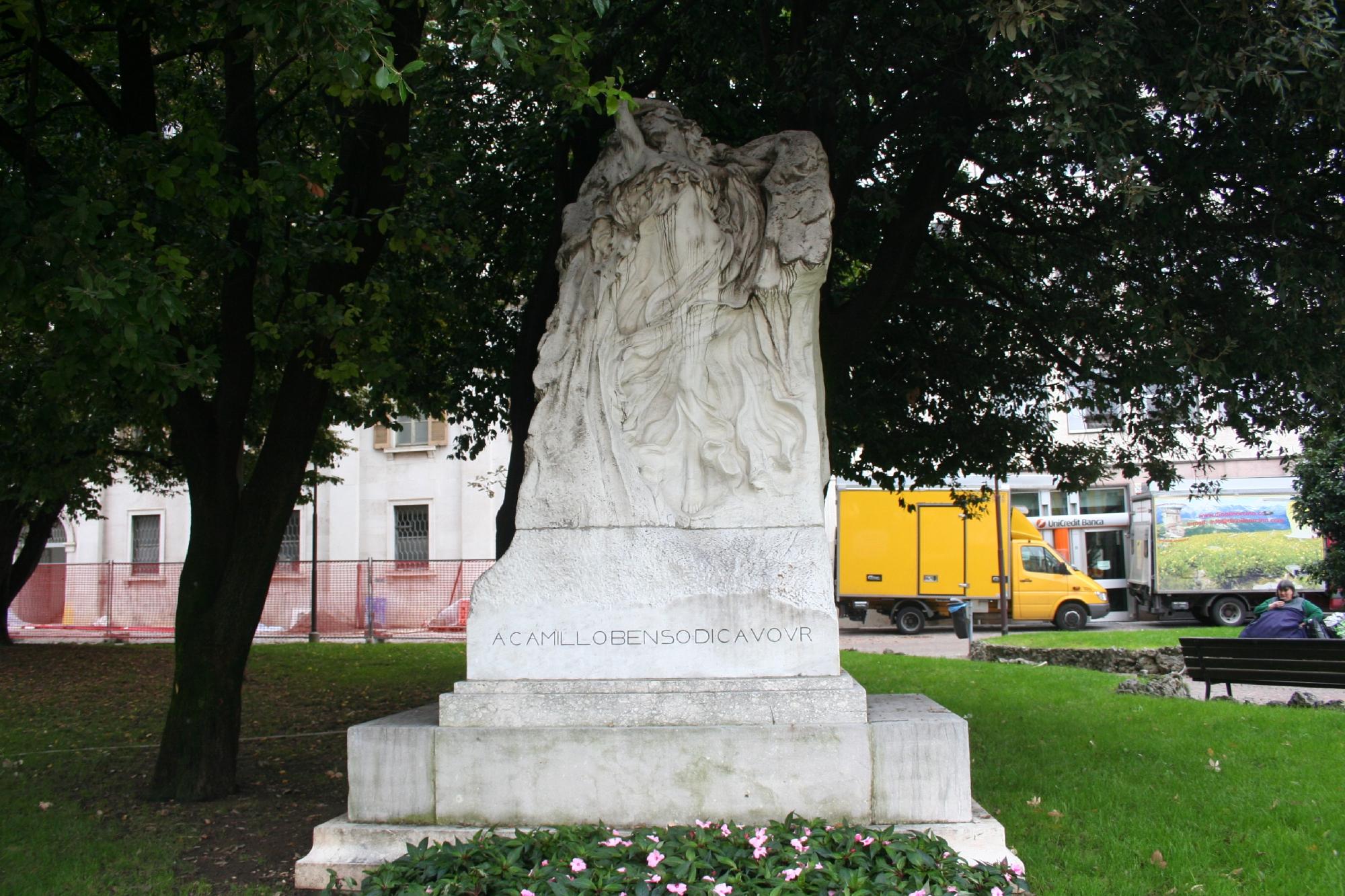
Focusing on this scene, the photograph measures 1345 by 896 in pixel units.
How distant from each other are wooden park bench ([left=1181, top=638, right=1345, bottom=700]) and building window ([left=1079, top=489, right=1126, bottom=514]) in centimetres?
2011

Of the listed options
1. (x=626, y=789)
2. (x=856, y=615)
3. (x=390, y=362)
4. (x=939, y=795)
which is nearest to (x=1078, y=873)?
(x=939, y=795)

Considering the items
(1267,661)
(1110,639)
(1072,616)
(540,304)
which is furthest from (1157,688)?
(1072,616)

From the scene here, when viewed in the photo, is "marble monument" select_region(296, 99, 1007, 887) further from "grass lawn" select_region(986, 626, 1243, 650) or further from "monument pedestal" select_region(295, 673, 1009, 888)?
"grass lawn" select_region(986, 626, 1243, 650)

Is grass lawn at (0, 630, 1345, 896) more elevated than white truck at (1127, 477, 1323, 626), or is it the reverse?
white truck at (1127, 477, 1323, 626)

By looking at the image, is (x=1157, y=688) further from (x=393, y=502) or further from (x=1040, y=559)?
(x=393, y=502)

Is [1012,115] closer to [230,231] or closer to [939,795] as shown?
[939,795]

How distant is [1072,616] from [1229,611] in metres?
3.55

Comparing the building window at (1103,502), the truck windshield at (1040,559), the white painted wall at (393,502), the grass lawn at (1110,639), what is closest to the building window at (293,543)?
the white painted wall at (393,502)

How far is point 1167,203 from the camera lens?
8.08 m

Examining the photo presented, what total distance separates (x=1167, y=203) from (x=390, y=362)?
535 centimetres

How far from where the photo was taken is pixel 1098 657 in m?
15.7

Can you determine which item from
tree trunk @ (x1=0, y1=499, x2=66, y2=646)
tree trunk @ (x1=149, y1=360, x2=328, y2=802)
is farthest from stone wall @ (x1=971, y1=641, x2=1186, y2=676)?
tree trunk @ (x1=0, y1=499, x2=66, y2=646)

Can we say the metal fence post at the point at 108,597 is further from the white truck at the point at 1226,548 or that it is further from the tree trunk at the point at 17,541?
the white truck at the point at 1226,548

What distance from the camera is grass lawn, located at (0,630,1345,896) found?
5.78 m
